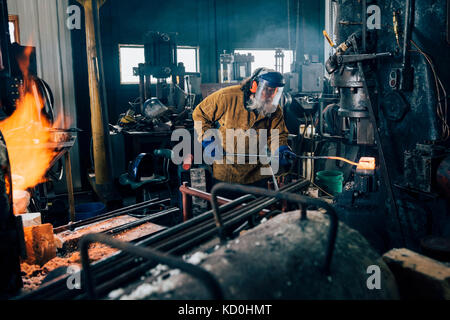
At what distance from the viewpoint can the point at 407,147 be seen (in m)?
3.33

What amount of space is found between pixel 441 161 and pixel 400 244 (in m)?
0.96

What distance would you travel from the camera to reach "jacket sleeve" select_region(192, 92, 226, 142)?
416cm

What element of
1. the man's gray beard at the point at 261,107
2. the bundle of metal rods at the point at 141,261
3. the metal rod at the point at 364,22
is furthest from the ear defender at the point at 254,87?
the bundle of metal rods at the point at 141,261

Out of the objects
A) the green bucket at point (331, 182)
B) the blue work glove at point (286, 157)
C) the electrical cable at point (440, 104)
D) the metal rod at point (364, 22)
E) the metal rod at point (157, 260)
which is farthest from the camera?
the green bucket at point (331, 182)

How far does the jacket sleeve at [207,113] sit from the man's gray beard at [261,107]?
33cm

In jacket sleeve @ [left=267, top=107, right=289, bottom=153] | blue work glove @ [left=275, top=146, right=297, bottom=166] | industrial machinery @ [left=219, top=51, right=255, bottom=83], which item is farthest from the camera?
industrial machinery @ [left=219, top=51, right=255, bottom=83]

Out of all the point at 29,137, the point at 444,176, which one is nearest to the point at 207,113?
the point at 29,137

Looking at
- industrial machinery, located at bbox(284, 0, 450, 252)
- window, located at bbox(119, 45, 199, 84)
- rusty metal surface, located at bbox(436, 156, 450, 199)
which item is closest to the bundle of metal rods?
rusty metal surface, located at bbox(436, 156, 450, 199)

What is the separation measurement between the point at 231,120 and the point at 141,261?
2789 mm

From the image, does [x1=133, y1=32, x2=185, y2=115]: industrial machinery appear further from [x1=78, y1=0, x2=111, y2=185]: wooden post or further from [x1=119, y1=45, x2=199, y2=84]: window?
[x1=119, y1=45, x2=199, y2=84]: window

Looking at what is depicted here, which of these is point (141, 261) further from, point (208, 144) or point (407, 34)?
point (407, 34)

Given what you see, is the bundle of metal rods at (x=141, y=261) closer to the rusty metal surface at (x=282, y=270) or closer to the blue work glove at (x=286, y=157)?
the rusty metal surface at (x=282, y=270)

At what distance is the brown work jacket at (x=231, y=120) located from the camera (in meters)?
4.14
